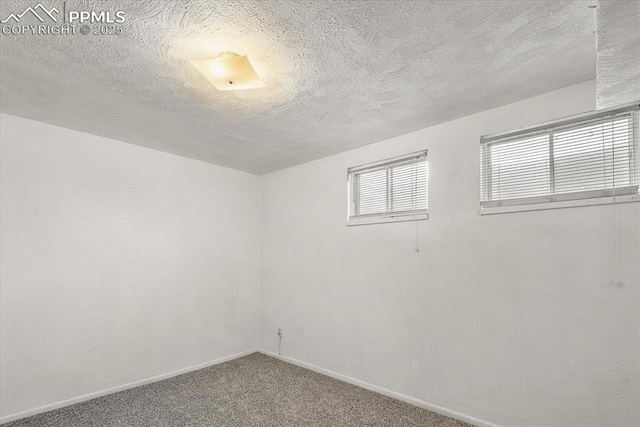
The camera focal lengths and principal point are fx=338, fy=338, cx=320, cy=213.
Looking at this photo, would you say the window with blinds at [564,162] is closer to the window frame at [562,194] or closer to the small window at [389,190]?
the window frame at [562,194]

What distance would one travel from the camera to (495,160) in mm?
2686

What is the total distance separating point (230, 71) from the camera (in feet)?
6.25

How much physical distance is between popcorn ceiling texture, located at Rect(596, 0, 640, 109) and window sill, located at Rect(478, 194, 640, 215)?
59 cm

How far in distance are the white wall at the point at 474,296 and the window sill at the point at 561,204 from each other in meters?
0.03

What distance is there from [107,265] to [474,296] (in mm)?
3371

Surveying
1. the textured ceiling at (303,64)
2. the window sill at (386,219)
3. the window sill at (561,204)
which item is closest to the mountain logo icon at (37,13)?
the textured ceiling at (303,64)

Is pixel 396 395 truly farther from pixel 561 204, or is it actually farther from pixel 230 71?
pixel 230 71

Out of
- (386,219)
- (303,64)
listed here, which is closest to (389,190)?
(386,219)

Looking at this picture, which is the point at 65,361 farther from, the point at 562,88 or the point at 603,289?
the point at 562,88

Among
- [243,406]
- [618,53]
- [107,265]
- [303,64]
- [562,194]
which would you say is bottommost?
[243,406]

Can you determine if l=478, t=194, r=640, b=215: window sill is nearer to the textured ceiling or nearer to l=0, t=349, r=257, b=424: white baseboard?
the textured ceiling

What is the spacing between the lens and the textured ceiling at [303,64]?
160cm

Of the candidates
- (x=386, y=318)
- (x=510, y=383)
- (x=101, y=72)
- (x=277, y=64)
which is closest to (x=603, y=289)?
(x=510, y=383)

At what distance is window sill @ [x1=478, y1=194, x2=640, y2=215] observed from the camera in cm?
208
